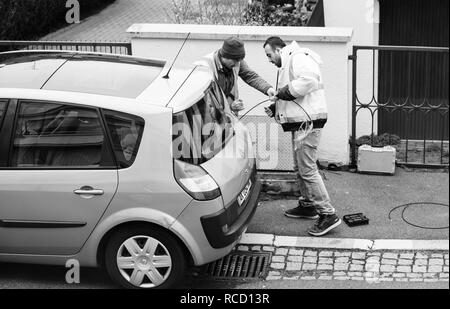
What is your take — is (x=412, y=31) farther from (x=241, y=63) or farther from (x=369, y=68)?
(x=241, y=63)

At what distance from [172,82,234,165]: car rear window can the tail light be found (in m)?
0.05

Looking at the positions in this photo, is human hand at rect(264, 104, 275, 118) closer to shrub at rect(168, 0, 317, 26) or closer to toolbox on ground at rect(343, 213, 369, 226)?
toolbox on ground at rect(343, 213, 369, 226)

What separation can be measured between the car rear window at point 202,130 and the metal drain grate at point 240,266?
1.03 metres

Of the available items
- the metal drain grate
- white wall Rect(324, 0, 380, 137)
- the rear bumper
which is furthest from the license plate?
white wall Rect(324, 0, 380, 137)

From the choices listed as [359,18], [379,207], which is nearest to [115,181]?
[379,207]

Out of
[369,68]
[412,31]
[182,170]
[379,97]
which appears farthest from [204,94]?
[412,31]

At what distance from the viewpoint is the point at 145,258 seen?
6.17 m

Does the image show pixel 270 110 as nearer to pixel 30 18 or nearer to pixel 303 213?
pixel 303 213

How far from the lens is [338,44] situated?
873cm

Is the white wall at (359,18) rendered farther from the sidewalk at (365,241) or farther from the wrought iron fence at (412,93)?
the sidewalk at (365,241)

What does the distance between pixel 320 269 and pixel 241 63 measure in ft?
7.33

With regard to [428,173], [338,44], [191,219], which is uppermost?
[338,44]

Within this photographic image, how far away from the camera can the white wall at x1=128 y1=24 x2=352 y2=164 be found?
877 cm

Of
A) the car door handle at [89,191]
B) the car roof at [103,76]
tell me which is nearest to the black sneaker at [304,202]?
the car roof at [103,76]
